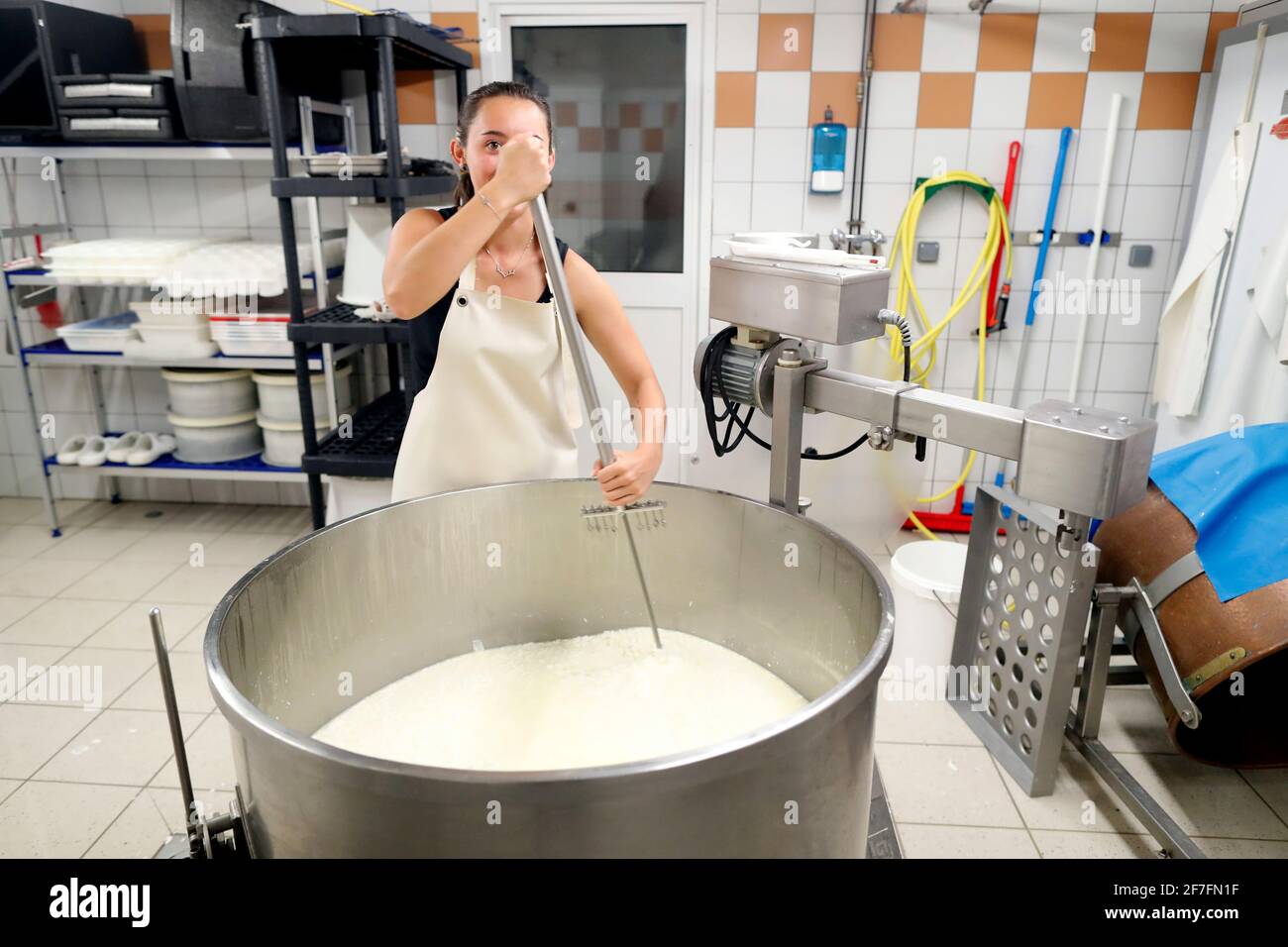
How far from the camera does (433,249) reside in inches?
51.6

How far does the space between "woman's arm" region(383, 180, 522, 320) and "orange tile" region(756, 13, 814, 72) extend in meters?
2.00

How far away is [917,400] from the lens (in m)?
1.28

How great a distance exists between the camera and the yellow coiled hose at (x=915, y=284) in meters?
3.07

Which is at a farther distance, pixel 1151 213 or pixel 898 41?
pixel 1151 213

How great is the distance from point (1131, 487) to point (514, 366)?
1.00 m

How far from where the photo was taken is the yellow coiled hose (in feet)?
10.1

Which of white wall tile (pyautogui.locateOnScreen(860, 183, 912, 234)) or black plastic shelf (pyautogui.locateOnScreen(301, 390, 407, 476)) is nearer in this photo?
black plastic shelf (pyautogui.locateOnScreen(301, 390, 407, 476))

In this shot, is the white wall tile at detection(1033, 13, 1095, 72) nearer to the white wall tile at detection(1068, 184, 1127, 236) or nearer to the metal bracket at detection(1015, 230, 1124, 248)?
the white wall tile at detection(1068, 184, 1127, 236)

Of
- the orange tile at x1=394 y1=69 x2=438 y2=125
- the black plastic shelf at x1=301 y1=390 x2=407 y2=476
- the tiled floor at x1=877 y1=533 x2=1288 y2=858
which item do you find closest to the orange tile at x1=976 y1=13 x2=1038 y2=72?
the orange tile at x1=394 y1=69 x2=438 y2=125

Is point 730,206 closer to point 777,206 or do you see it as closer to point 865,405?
point 777,206

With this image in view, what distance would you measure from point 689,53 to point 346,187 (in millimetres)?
1344

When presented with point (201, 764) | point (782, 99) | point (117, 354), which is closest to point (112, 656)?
point (201, 764)

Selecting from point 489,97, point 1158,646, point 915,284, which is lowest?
point 1158,646

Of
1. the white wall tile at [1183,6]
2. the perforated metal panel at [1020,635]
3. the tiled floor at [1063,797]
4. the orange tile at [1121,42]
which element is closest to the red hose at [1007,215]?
the orange tile at [1121,42]
